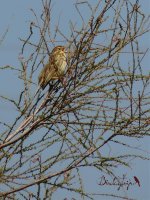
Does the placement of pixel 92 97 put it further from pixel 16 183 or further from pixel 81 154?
pixel 16 183

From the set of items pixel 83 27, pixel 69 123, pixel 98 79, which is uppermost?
pixel 83 27

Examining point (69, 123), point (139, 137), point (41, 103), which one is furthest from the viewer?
point (41, 103)

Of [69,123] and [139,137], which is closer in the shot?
[139,137]

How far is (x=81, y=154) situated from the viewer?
3596 mm

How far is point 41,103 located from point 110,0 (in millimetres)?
999

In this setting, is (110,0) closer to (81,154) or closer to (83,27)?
(83,27)

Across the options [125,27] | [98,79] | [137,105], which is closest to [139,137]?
[137,105]

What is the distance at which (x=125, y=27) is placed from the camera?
12.5 feet

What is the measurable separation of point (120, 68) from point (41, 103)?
735 mm

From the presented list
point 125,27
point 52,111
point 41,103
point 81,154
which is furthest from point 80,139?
point 125,27

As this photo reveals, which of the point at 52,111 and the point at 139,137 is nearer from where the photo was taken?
the point at 139,137

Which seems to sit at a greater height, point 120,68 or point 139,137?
point 120,68

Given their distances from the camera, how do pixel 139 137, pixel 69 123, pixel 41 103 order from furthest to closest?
1. pixel 41 103
2. pixel 69 123
3. pixel 139 137

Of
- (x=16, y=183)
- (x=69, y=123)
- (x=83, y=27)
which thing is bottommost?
(x=16, y=183)
